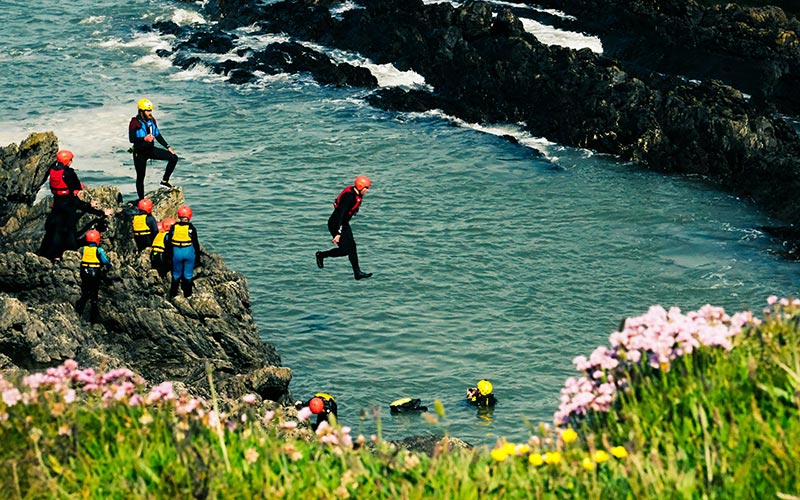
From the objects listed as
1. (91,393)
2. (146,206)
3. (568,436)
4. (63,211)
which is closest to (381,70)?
(146,206)

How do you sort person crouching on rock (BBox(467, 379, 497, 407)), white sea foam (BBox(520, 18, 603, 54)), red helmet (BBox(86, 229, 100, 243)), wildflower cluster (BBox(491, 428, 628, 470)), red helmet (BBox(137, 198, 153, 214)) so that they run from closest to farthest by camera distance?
wildflower cluster (BBox(491, 428, 628, 470)) < red helmet (BBox(86, 229, 100, 243)) < red helmet (BBox(137, 198, 153, 214)) < person crouching on rock (BBox(467, 379, 497, 407)) < white sea foam (BBox(520, 18, 603, 54))

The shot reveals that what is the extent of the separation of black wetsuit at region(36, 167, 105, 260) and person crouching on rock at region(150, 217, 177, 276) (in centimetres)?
154

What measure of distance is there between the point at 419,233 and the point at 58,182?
703 inches

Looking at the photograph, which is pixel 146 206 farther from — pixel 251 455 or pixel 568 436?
pixel 568 436

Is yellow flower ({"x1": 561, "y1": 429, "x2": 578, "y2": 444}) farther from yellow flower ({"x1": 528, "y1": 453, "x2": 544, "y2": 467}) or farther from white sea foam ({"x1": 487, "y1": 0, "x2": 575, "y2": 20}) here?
white sea foam ({"x1": 487, "y1": 0, "x2": 575, "y2": 20})

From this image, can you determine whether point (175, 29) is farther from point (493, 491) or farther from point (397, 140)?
point (493, 491)

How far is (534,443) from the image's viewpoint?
7.19m

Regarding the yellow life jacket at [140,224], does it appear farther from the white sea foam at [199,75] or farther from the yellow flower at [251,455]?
the white sea foam at [199,75]

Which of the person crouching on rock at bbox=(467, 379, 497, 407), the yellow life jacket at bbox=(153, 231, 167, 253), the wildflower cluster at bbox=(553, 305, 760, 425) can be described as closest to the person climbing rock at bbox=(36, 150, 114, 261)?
the yellow life jacket at bbox=(153, 231, 167, 253)

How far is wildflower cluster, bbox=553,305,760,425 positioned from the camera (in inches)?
302

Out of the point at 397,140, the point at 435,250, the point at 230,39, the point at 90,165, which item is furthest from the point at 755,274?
the point at 230,39

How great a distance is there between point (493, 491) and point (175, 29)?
6779 cm

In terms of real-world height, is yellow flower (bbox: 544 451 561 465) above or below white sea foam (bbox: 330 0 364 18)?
below

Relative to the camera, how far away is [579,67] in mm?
53750
